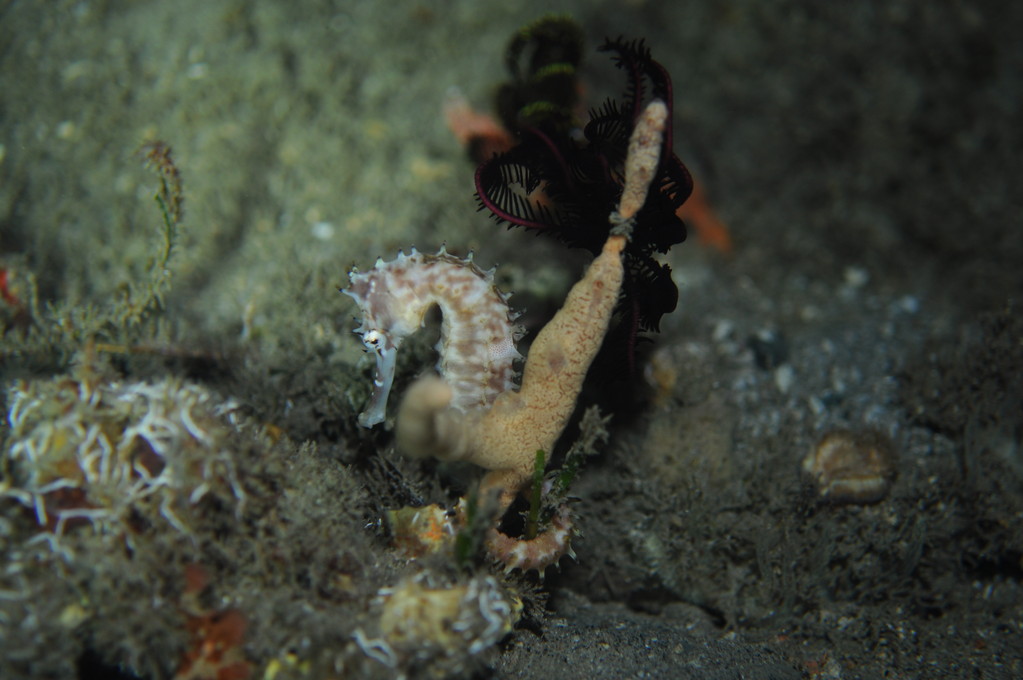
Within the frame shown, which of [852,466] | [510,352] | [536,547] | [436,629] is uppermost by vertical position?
[510,352]

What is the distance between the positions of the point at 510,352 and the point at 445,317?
38 centimetres

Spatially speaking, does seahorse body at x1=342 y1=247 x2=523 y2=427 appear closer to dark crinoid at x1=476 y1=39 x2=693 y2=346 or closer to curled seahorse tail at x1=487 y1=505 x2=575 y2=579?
dark crinoid at x1=476 y1=39 x2=693 y2=346

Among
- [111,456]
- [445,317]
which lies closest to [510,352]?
[445,317]

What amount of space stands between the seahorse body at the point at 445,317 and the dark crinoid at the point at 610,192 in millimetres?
426

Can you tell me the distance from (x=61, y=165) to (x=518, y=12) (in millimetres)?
4008

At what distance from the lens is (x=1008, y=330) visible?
4.44 m

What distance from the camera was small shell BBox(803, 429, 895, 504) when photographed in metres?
3.69

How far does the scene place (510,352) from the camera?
3.13 metres

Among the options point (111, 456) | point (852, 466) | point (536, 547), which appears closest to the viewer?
point (111, 456)

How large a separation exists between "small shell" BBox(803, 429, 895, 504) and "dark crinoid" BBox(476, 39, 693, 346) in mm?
1570

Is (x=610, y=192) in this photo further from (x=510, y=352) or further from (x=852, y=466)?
(x=852, y=466)

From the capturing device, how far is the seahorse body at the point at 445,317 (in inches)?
118

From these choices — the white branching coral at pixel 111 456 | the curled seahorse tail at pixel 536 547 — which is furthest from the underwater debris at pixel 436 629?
the white branching coral at pixel 111 456

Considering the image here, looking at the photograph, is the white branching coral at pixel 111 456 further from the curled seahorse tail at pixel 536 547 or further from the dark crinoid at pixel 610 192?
the dark crinoid at pixel 610 192
